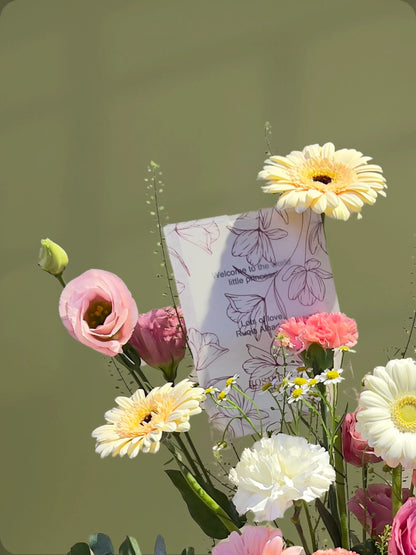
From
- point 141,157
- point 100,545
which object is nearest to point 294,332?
point 100,545

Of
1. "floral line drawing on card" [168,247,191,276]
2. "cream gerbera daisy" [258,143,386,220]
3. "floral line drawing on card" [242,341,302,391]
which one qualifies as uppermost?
"cream gerbera daisy" [258,143,386,220]

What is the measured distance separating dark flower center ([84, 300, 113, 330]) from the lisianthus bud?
0.18ft

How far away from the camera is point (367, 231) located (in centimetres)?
137

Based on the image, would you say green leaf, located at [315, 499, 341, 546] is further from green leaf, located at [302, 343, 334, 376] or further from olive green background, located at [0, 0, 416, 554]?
olive green background, located at [0, 0, 416, 554]

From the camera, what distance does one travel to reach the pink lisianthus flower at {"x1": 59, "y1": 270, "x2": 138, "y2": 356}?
623 mm

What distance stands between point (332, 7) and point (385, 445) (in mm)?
1009

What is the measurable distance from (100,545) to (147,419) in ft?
0.46

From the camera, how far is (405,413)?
1.83 ft

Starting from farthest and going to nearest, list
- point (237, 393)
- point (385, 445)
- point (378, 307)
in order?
point (378, 307), point (237, 393), point (385, 445)

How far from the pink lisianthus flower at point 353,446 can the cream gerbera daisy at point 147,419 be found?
16 centimetres

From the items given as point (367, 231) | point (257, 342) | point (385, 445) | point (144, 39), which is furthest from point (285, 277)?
point (144, 39)

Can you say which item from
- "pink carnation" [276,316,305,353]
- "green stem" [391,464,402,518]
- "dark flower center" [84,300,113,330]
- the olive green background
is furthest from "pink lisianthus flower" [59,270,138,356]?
the olive green background

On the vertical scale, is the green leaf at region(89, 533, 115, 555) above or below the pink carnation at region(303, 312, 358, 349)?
below

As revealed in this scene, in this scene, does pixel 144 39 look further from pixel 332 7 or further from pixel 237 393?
A: pixel 237 393
